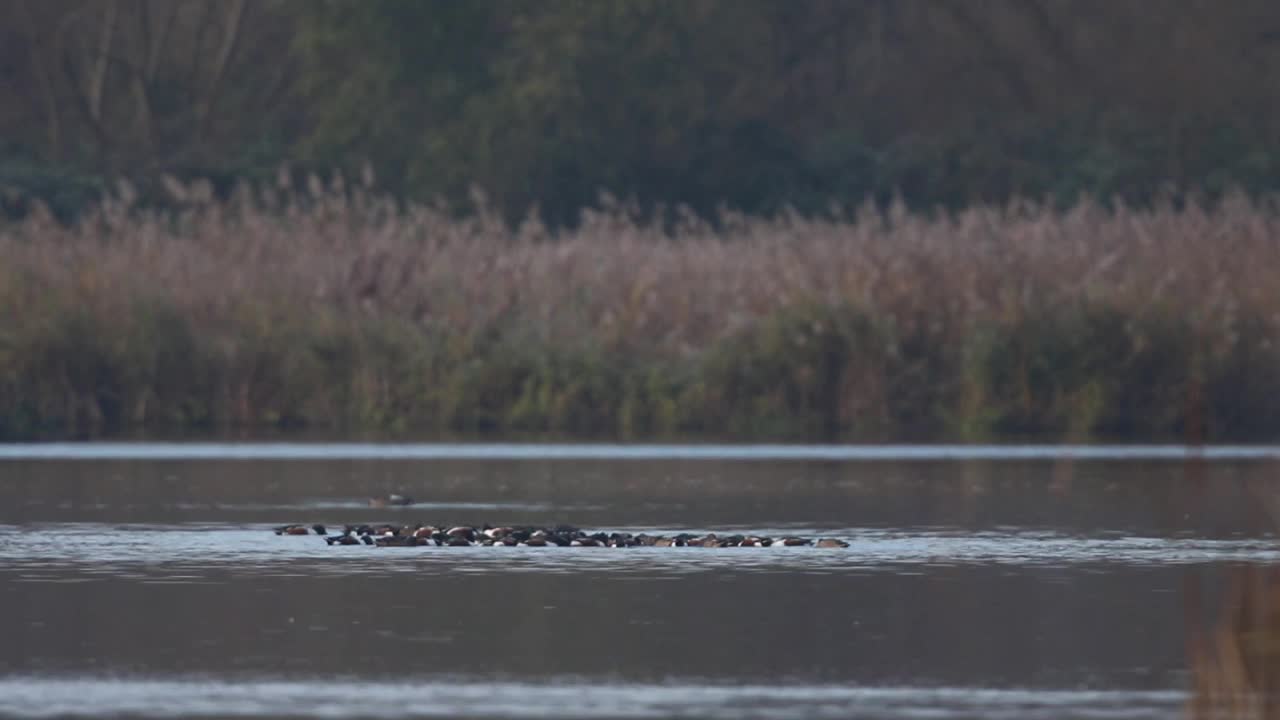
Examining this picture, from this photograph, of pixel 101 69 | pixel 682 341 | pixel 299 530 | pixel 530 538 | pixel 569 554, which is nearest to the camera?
pixel 569 554

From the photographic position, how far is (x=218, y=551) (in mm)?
14102

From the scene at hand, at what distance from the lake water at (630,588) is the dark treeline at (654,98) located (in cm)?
1629

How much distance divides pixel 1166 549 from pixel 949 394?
8649 millimetres

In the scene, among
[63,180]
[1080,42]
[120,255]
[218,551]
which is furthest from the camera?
[1080,42]

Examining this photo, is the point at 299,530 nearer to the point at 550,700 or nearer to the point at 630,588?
the point at 630,588

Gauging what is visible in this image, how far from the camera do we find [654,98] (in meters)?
39.6

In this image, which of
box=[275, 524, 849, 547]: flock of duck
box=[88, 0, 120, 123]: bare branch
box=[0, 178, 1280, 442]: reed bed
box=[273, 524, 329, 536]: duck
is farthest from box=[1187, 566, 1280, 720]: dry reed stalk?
box=[88, 0, 120, 123]: bare branch

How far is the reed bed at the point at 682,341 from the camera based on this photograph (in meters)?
22.5

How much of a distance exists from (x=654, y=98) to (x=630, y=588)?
27.3m

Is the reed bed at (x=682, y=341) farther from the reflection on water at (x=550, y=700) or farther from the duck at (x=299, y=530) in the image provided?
the reflection on water at (x=550, y=700)

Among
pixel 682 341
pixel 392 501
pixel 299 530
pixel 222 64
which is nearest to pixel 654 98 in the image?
pixel 222 64

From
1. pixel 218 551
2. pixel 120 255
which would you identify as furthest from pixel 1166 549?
pixel 120 255

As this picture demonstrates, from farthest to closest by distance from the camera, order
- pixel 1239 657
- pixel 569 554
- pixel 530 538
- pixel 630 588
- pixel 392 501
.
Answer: pixel 392 501 → pixel 530 538 → pixel 569 554 → pixel 630 588 → pixel 1239 657

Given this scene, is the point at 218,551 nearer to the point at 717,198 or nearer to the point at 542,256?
the point at 542,256
